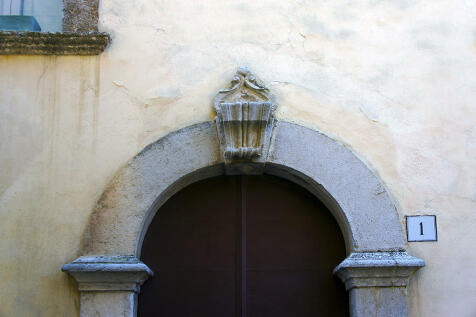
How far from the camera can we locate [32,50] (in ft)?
14.0

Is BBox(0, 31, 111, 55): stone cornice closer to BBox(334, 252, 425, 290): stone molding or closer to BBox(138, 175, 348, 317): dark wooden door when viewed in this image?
BBox(138, 175, 348, 317): dark wooden door

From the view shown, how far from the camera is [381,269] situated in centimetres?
382

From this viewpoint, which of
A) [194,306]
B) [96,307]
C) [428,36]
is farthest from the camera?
[428,36]

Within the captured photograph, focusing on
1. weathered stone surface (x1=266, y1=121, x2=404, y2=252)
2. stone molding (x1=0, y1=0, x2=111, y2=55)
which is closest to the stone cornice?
stone molding (x1=0, y1=0, x2=111, y2=55)

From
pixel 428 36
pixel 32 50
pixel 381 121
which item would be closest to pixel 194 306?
pixel 381 121

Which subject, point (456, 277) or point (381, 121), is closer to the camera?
point (456, 277)

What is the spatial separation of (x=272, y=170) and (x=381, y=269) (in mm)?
961

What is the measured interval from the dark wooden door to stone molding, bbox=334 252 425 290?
28 cm

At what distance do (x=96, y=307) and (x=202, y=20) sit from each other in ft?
6.71

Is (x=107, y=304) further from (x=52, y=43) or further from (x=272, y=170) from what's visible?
(x=52, y=43)

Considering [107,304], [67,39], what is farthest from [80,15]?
[107,304]

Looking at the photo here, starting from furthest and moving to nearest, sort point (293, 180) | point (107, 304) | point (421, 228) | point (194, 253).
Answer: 1. point (293, 180)
2. point (194, 253)
3. point (421, 228)
4. point (107, 304)

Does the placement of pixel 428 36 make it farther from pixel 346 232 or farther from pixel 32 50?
pixel 32 50

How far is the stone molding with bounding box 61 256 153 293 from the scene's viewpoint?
378cm
